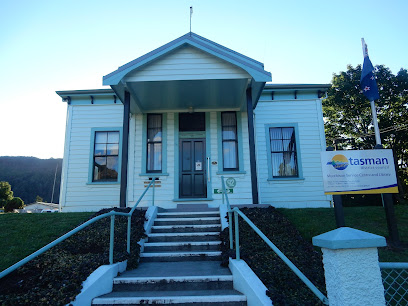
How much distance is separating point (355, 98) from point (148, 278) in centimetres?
2273

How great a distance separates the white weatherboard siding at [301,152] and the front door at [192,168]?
6.71ft

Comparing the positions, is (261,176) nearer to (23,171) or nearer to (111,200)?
(111,200)

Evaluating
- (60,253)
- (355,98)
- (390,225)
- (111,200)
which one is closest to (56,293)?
(60,253)

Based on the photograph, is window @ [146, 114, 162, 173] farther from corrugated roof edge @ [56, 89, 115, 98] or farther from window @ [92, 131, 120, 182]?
corrugated roof edge @ [56, 89, 115, 98]

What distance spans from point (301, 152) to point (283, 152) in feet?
2.05

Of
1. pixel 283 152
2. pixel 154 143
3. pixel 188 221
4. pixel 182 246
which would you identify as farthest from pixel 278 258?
pixel 154 143

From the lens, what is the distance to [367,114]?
23.0 meters

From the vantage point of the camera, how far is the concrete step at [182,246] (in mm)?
5750

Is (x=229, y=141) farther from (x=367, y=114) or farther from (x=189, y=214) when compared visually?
(x=367, y=114)

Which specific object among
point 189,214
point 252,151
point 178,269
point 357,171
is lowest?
point 178,269

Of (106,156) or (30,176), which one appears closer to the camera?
(106,156)

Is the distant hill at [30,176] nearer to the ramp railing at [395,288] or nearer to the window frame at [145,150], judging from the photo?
the window frame at [145,150]

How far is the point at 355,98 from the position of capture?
22578mm

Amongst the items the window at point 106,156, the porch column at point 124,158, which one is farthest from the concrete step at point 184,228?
the window at point 106,156
